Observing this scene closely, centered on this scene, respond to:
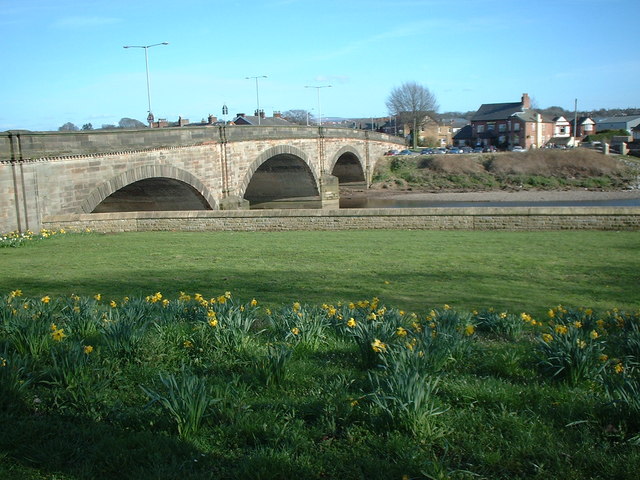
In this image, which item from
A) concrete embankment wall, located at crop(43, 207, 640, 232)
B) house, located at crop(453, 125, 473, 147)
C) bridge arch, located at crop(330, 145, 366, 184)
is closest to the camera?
concrete embankment wall, located at crop(43, 207, 640, 232)

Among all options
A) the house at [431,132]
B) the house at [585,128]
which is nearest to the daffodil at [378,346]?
the house at [431,132]

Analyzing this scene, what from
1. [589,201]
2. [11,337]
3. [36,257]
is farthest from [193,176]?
[589,201]

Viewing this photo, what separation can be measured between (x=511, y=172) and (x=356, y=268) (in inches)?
2120

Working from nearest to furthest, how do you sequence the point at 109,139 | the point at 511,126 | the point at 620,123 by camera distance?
the point at 109,139 < the point at 511,126 < the point at 620,123

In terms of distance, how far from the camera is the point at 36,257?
14.7 m

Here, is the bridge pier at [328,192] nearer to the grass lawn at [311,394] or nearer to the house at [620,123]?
the grass lawn at [311,394]

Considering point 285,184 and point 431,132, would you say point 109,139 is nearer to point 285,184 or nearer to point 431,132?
point 285,184

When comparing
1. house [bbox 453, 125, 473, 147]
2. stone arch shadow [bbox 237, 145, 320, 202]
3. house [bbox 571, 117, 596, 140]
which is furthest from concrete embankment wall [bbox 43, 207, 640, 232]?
house [bbox 571, 117, 596, 140]

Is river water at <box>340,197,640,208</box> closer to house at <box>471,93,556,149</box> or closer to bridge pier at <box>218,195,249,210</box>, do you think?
bridge pier at <box>218,195,249,210</box>

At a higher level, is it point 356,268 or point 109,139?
point 109,139

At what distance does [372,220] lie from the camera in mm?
20344

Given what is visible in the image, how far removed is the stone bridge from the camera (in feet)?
63.6

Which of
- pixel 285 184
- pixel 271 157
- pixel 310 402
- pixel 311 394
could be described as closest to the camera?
pixel 310 402

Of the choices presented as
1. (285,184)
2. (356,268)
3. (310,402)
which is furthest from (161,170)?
(285,184)
